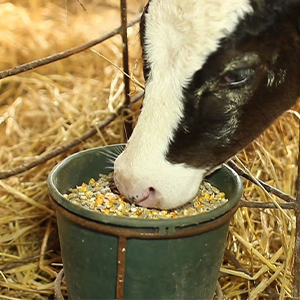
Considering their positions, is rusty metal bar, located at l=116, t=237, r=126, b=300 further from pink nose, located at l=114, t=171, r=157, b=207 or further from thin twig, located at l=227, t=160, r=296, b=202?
thin twig, located at l=227, t=160, r=296, b=202

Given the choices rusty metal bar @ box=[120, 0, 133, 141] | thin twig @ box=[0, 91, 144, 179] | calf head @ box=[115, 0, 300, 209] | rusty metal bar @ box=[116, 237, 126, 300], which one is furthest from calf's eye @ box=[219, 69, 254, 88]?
thin twig @ box=[0, 91, 144, 179]

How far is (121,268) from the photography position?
151 cm

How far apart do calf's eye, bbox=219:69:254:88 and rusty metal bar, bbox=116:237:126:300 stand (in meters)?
0.47

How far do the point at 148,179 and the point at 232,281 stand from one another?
77 centimetres

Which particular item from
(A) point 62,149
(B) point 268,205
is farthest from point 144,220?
(A) point 62,149

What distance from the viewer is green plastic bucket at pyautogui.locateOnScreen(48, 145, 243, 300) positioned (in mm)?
1466

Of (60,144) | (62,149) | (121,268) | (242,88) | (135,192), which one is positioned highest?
(242,88)

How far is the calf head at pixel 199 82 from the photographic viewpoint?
148 cm

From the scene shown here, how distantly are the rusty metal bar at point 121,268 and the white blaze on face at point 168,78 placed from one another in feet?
0.48

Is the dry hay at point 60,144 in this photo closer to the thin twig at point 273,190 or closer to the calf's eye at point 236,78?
the thin twig at point 273,190

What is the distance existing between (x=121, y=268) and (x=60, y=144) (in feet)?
4.06

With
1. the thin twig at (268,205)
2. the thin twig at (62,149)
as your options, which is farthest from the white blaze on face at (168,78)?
the thin twig at (62,149)

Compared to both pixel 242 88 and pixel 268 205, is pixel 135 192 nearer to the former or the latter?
pixel 242 88

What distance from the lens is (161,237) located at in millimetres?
1468
